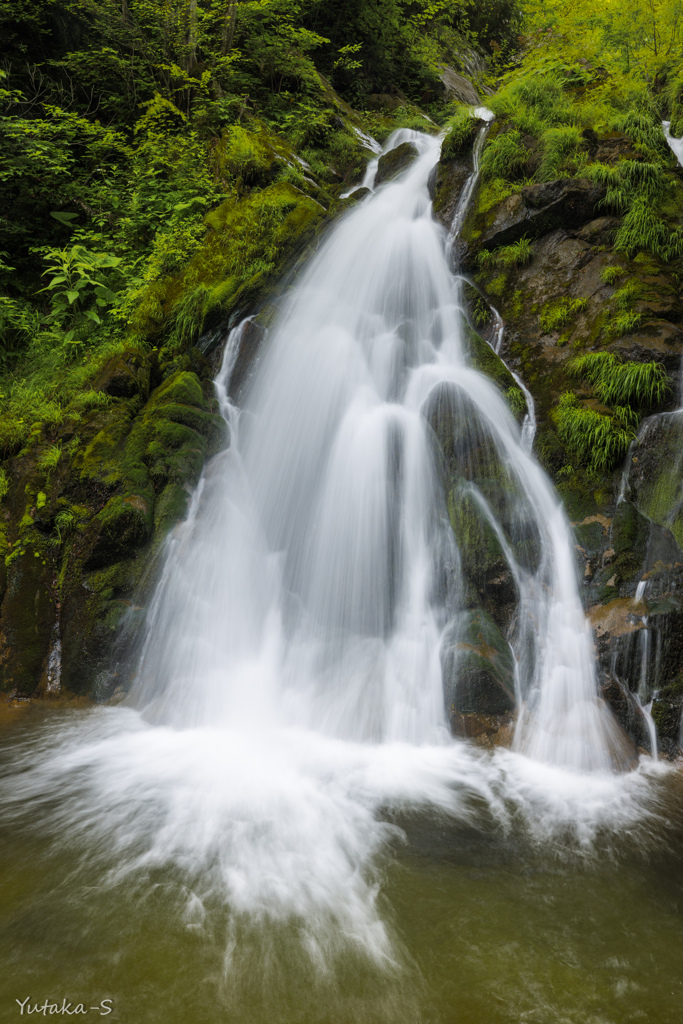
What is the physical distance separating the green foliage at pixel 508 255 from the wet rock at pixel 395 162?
400 centimetres

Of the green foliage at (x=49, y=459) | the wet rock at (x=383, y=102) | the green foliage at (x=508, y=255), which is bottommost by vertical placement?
the green foliage at (x=49, y=459)

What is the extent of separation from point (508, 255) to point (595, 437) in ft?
10.6

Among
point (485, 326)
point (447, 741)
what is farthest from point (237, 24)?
point (447, 741)

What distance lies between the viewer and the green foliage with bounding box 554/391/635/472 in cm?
545

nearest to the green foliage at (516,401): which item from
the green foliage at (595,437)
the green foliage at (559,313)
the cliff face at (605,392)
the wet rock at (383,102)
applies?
the cliff face at (605,392)

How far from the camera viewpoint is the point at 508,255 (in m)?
7.27

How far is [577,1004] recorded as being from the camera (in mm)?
2174

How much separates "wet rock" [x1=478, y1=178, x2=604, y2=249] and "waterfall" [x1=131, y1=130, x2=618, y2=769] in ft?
3.52

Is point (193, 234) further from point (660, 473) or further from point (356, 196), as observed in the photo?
point (660, 473)

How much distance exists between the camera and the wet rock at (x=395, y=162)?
10.3 metres

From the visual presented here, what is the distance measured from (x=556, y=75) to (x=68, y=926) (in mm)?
11841

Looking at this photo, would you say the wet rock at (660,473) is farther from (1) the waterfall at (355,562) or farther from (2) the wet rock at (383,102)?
(2) the wet rock at (383,102)

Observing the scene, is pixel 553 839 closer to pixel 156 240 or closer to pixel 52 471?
pixel 52 471

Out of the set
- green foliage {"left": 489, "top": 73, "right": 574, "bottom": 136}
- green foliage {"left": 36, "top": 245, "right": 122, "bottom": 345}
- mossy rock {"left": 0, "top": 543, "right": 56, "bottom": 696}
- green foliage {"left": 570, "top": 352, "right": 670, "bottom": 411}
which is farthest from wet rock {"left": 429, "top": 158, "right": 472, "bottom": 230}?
mossy rock {"left": 0, "top": 543, "right": 56, "bottom": 696}
